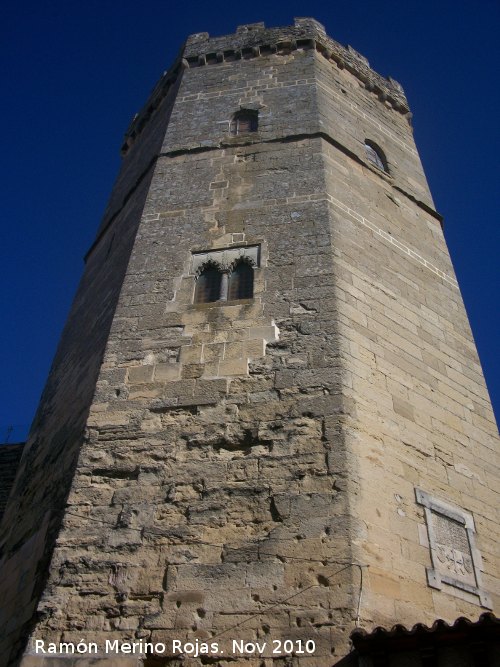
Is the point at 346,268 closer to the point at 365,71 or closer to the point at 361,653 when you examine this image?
the point at 361,653

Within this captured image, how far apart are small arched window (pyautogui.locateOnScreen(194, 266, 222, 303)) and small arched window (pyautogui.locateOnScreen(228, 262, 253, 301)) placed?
13 cm

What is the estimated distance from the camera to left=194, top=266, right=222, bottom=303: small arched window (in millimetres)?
6761

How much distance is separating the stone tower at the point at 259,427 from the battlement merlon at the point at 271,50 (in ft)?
5.99

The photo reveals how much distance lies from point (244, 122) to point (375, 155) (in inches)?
74.3

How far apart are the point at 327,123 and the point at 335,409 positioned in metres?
4.94

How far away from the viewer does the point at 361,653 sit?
404 centimetres

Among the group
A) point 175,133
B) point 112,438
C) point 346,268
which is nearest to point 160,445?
point 112,438

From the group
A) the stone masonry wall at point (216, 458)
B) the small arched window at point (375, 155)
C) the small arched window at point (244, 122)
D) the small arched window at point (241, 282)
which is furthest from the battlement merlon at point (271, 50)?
the small arched window at point (241, 282)

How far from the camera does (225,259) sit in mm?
7082

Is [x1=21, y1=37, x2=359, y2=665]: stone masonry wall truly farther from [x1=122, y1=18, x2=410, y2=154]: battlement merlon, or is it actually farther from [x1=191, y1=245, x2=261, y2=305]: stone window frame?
[x1=122, y1=18, x2=410, y2=154]: battlement merlon

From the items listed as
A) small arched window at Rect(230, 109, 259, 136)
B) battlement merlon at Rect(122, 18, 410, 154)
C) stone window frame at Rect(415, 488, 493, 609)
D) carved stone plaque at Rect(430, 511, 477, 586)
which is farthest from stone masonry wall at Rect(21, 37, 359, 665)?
battlement merlon at Rect(122, 18, 410, 154)

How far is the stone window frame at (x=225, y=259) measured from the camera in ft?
22.8

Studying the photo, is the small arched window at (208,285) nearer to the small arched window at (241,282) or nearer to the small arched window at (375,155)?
the small arched window at (241,282)

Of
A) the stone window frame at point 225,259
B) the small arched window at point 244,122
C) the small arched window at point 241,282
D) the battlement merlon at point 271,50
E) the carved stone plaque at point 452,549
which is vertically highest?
the battlement merlon at point 271,50
